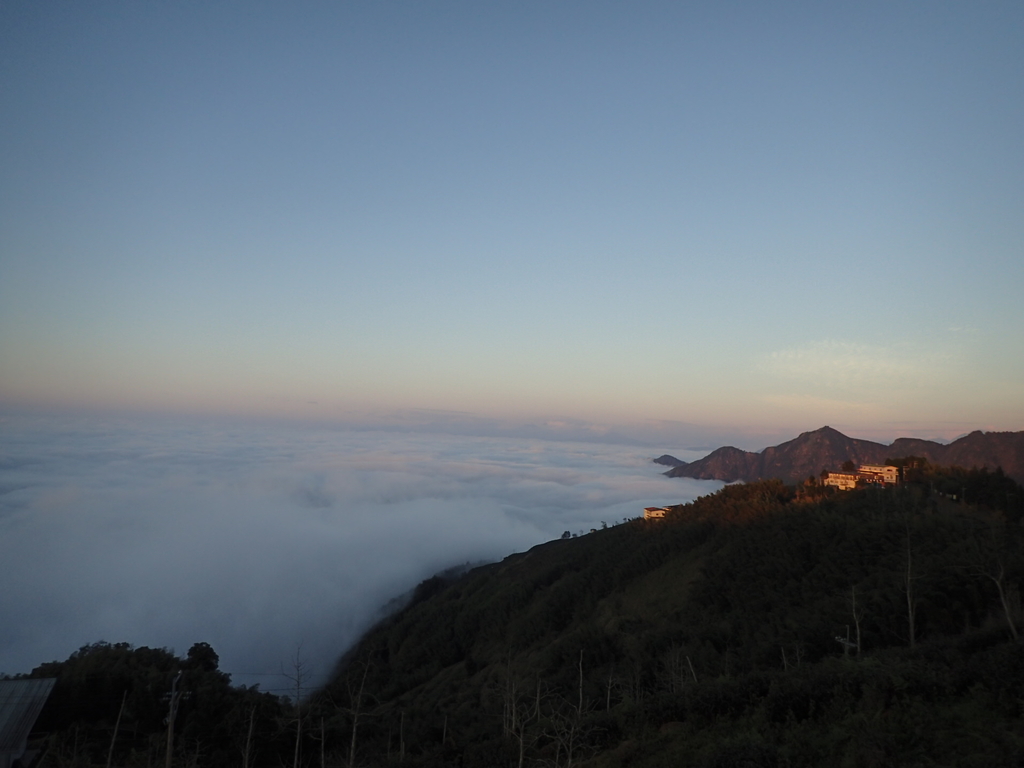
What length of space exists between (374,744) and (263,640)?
220 ft

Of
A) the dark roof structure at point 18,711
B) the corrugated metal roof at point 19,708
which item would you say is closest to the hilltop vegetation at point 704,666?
the dark roof structure at point 18,711

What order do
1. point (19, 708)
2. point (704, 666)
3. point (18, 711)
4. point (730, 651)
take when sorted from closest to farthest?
point (18, 711)
point (19, 708)
point (704, 666)
point (730, 651)

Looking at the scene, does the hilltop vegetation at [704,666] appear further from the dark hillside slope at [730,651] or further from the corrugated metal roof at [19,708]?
the corrugated metal roof at [19,708]

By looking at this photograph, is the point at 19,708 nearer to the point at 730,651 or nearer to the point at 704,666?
the point at 704,666

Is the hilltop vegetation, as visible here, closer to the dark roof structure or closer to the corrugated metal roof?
the dark roof structure

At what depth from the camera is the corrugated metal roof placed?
78.4ft

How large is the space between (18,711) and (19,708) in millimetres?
284

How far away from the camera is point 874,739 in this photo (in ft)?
43.5

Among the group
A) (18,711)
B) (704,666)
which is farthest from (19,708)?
(704,666)

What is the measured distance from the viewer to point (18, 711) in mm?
25594

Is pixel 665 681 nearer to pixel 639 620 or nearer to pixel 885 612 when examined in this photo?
pixel 885 612

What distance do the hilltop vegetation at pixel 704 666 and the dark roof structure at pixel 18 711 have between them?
5.02 ft

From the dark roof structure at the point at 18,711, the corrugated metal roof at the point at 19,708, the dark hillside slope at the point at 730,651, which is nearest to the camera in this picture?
the dark hillside slope at the point at 730,651

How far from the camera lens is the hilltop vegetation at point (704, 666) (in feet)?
50.1
